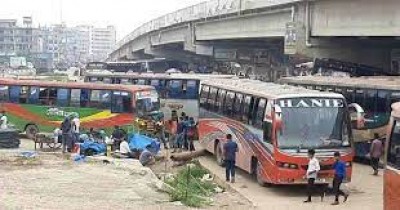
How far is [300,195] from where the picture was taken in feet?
60.3

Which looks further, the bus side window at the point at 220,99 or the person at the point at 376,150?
the bus side window at the point at 220,99

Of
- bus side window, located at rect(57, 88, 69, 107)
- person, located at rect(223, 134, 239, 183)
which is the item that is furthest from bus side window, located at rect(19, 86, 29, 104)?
person, located at rect(223, 134, 239, 183)

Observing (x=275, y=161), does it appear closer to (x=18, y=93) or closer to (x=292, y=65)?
(x=18, y=93)

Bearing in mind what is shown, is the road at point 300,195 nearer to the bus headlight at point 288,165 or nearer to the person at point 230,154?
the person at point 230,154

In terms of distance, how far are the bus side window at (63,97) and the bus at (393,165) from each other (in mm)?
19532

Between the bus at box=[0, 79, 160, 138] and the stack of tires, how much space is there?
435cm

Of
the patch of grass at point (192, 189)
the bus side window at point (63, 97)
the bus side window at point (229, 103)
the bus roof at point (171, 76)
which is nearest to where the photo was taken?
the patch of grass at point (192, 189)

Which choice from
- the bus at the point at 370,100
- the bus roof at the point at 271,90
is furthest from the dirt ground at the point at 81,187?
the bus at the point at 370,100

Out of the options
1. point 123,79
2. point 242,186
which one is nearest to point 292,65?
point 123,79

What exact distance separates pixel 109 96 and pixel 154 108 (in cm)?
183

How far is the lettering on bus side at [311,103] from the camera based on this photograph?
1814 cm

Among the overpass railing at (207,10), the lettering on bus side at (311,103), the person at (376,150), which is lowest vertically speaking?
the person at (376,150)

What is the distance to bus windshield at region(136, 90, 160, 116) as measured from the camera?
94.2 feet

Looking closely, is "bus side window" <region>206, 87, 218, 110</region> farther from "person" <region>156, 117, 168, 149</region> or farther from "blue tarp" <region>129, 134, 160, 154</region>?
"person" <region>156, 117, 168, 149</region>
